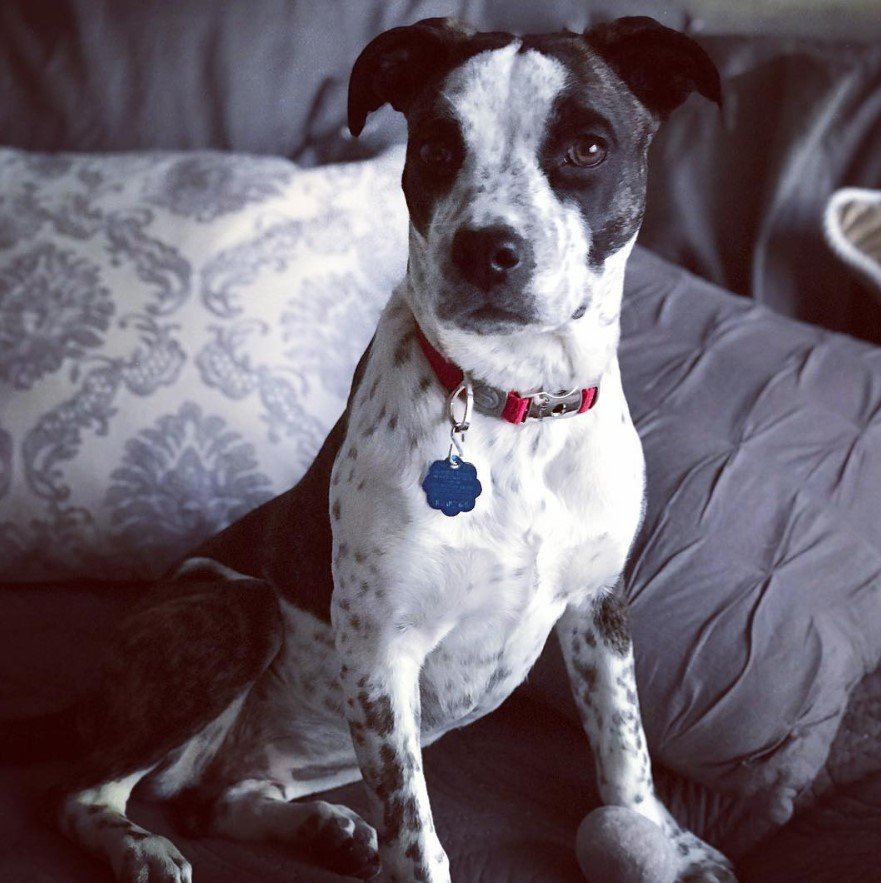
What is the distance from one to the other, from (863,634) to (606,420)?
1.80ft

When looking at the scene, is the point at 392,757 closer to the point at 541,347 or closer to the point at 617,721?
the point at 617,721

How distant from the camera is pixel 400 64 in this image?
142cm

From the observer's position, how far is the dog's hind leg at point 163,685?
153 centimetres

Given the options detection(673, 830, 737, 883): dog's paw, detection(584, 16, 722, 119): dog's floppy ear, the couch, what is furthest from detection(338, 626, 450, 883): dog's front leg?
detection(584, 16, 722, 119): dog's floppy ear

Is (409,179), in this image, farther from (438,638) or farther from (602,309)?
(438,638)

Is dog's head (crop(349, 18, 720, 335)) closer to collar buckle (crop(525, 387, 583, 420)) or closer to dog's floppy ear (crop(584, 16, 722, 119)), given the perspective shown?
dog's floppy ear (crop(584, 16, 722, 119))

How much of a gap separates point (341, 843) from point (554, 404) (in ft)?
2.16

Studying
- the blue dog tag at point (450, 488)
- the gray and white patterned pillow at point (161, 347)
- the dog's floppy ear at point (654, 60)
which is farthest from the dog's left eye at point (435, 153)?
the gray and white patterned pillow at point (161, 347)

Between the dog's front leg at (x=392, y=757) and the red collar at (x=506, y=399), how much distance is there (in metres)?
0.31

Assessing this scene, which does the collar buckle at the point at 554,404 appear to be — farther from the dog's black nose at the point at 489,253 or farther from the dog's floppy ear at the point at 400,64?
the dog's floppy ear at the point at 400,64

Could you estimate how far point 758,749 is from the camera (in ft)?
5.23

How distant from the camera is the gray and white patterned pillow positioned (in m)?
1.89

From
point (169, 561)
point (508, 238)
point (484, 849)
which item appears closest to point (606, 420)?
point (508, 238)

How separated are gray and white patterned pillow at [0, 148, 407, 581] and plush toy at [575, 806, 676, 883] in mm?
796
